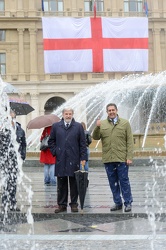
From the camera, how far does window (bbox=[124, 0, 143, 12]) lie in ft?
127

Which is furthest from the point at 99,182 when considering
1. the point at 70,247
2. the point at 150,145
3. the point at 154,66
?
the point at 154,66

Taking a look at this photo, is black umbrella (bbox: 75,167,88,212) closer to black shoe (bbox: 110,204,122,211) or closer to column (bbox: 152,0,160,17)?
black shoe (bbox: 110,204,122,211)

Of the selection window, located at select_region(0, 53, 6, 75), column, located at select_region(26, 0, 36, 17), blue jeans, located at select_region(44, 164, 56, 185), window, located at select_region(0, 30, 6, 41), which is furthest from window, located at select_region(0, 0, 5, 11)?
blue jeans, located at select_region(44, 164, 56, 185)

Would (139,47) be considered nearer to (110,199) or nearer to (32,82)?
(32,82)

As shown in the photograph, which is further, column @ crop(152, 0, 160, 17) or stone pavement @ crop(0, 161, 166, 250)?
column @ crop(152, 0, 160, 17)

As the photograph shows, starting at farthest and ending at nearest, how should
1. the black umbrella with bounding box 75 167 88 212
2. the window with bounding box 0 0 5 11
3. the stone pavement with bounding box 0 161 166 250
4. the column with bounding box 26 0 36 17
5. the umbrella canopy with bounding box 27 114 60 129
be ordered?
the window with bounding box 0 0 5 11, the column with bounding box 26 0 36 17, the umbrella canopy with bounding box 27 114 60 129, the black umbrella with bounding box 75 167 88 212, the stone pavement with bounding box 0 161 166 250

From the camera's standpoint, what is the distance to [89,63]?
31.5 metres

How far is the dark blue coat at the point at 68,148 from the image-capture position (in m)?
6.15

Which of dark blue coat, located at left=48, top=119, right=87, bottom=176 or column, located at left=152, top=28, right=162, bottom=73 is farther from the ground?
column, located at left=152, top=28, right=162, bottom=73

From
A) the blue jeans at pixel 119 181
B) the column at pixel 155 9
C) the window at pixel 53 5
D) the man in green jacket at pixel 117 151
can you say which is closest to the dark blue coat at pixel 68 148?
the man in green jacket at pixel 117 151

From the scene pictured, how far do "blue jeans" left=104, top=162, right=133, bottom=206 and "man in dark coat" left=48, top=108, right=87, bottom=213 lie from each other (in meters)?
0.45

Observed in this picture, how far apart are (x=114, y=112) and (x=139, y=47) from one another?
26797 millimetres

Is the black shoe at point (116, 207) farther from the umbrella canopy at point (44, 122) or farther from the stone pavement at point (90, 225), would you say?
the umbrella canopy at point (44, 122)

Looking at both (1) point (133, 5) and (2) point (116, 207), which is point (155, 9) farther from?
(2) point (116, 207)
